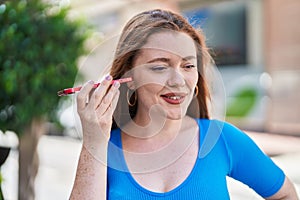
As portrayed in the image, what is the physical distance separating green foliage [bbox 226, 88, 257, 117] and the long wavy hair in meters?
9.86

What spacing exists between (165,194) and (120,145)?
24cm

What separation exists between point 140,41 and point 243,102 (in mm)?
10345

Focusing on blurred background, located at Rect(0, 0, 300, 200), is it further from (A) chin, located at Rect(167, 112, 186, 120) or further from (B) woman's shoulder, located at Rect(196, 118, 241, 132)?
(A) chin, located at Rect(167, 112, 186, 120)

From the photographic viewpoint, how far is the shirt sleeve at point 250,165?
63.9 inches

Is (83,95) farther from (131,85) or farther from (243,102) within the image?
(243,102)

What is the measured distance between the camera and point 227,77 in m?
12.3

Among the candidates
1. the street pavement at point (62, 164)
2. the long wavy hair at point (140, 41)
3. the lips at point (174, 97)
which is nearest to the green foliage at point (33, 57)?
the street pavement at point (62, 164)

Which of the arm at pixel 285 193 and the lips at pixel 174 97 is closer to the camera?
the lips at pixel 174 97

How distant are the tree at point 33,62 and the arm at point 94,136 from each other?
1410mm

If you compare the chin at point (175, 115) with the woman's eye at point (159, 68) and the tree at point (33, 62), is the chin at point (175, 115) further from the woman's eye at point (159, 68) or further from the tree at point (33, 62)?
the tree at point (33, 62)

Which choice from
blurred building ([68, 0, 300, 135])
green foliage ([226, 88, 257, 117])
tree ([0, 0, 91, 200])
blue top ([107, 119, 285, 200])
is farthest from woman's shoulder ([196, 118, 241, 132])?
green foliage ([226, 88, 257, 117])

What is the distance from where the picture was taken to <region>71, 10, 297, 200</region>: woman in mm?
1343

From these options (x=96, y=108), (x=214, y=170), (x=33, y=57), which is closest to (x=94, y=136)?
(x=96, y=108)

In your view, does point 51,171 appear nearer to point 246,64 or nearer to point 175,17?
point 175,17
